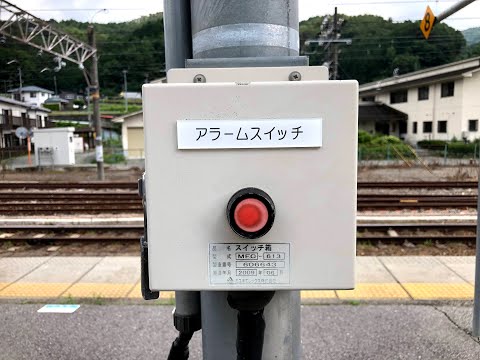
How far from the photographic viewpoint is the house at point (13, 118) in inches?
1389

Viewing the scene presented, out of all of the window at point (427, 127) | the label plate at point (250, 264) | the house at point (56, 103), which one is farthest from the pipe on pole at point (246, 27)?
the house at point (56, 103)

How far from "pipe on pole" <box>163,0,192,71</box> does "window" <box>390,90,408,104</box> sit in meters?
37.5

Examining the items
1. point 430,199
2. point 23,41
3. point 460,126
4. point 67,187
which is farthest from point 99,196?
point 460,126

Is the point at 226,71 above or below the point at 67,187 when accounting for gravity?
above

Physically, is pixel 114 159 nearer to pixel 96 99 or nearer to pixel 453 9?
pixel 96 99

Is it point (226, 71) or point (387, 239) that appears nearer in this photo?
point (226, 71)

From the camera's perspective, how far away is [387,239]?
7.18 metres

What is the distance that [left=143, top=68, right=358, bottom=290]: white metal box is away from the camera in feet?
3.67

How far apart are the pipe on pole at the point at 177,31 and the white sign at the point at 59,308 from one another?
141 inches

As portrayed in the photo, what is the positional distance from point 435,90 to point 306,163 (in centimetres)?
3411

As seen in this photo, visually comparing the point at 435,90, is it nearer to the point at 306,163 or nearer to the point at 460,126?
the point at 460,126

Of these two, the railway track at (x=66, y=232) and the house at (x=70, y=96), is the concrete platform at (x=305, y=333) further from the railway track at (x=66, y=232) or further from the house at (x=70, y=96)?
the house at (x=70, y=96)

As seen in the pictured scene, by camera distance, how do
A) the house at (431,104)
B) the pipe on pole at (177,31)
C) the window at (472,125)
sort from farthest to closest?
the window at (472,125)
the house at (431,104)
the pipe on pole at (177,31)

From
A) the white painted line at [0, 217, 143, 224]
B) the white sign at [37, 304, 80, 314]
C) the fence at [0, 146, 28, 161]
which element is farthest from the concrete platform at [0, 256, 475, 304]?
the fence at [0, 146, 28, 161]
